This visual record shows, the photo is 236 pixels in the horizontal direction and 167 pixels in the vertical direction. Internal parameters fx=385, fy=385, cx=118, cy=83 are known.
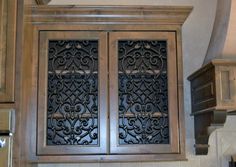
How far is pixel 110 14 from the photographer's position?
2.28m

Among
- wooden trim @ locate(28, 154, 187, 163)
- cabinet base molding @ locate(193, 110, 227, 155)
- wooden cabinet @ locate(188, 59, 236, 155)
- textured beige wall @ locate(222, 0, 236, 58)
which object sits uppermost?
textured beige wall @ locate(222, 0, 236, 58)

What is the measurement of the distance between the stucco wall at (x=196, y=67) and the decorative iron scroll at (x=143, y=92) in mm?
363

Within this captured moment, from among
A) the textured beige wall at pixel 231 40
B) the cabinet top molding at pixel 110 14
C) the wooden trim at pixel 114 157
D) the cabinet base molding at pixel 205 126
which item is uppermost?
the cabinet top molding at pixel 110 14

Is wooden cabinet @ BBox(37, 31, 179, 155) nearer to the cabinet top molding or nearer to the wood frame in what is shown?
the cabinet top molding

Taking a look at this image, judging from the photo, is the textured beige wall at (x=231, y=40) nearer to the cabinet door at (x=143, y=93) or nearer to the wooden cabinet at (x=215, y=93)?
the wooden cabinet at (x=215, y=93)

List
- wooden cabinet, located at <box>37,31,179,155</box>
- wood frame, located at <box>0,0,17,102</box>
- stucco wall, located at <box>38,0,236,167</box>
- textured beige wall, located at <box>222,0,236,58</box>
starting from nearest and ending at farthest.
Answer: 1. wood frame, located at <box>0,0,17,102</box>
2. textured beige wall, located at <box>222,0,236,58</box>
3. wooden cabinet, located at <box>37,31,179,155</box>
4. stucco wall, located at <box>38,0,236,167</box>

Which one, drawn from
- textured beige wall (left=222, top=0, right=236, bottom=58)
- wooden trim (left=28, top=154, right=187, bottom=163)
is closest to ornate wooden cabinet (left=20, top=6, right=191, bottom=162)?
wooden trim (left=28, top=154, right=187, bottom=163)

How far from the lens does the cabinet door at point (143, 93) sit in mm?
2238

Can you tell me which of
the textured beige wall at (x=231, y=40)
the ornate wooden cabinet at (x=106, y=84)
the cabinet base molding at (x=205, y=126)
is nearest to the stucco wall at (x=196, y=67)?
the cabinet base molding at (x=205, y=126)

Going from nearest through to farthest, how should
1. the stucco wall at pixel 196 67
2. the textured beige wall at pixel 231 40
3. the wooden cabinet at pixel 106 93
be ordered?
the textured beige wall at pixel 231 40, the wooden cabinet at pixel 106 93, the stucco wall at pixel 196 67

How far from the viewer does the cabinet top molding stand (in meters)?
2.26

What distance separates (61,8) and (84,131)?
735 millimetres

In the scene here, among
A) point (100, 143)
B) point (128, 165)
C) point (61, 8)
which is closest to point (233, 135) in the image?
point (128, 165)

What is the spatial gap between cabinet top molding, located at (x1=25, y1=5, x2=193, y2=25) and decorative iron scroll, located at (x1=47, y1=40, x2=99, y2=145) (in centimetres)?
14
